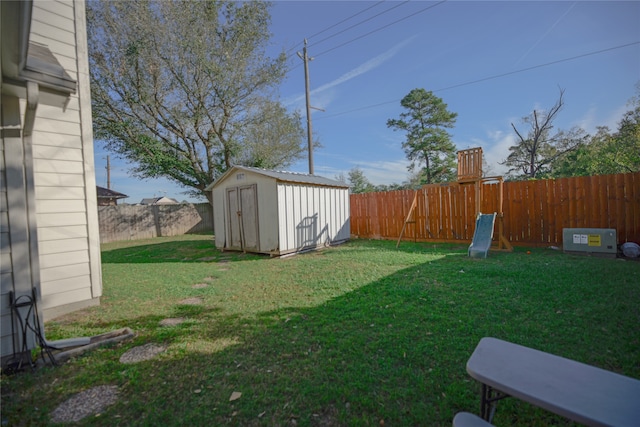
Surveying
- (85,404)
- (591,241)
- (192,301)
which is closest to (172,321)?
(192,301)

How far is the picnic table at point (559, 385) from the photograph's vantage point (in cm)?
98

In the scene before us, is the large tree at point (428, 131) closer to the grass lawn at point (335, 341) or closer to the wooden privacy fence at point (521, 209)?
the wooden privacy fence at point (521, 209)

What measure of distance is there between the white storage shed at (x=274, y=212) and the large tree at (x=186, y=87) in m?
6.10

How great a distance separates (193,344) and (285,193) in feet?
17.5

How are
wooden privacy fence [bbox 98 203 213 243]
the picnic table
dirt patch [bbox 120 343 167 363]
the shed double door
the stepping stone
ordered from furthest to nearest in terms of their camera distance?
wooden privacy fence [bbox 98 203 213 243] < the shed double door < the stepping stone < dirt patch [bbox 120 343 167 363] < the picnic table

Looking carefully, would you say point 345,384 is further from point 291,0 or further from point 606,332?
point 291,0

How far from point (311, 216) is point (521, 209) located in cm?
593

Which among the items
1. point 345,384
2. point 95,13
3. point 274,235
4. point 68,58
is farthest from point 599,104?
point 95,13

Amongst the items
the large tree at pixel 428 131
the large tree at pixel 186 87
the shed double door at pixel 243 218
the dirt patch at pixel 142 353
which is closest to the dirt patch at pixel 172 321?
the dirt patch at pixel 142 353

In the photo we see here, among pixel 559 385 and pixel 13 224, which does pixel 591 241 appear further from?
pixel 13 224

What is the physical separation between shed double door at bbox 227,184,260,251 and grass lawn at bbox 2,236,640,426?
10.0 ft

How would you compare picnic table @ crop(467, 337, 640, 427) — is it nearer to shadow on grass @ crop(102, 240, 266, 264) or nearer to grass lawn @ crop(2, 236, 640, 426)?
grass lawn @ crop(2, 236, 640, 426)

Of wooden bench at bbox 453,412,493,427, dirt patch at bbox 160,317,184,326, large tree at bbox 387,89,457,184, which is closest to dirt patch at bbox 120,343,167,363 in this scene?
dirt patch at bbox 160,317,184,326

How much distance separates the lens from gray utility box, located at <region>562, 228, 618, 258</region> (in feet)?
18.8
